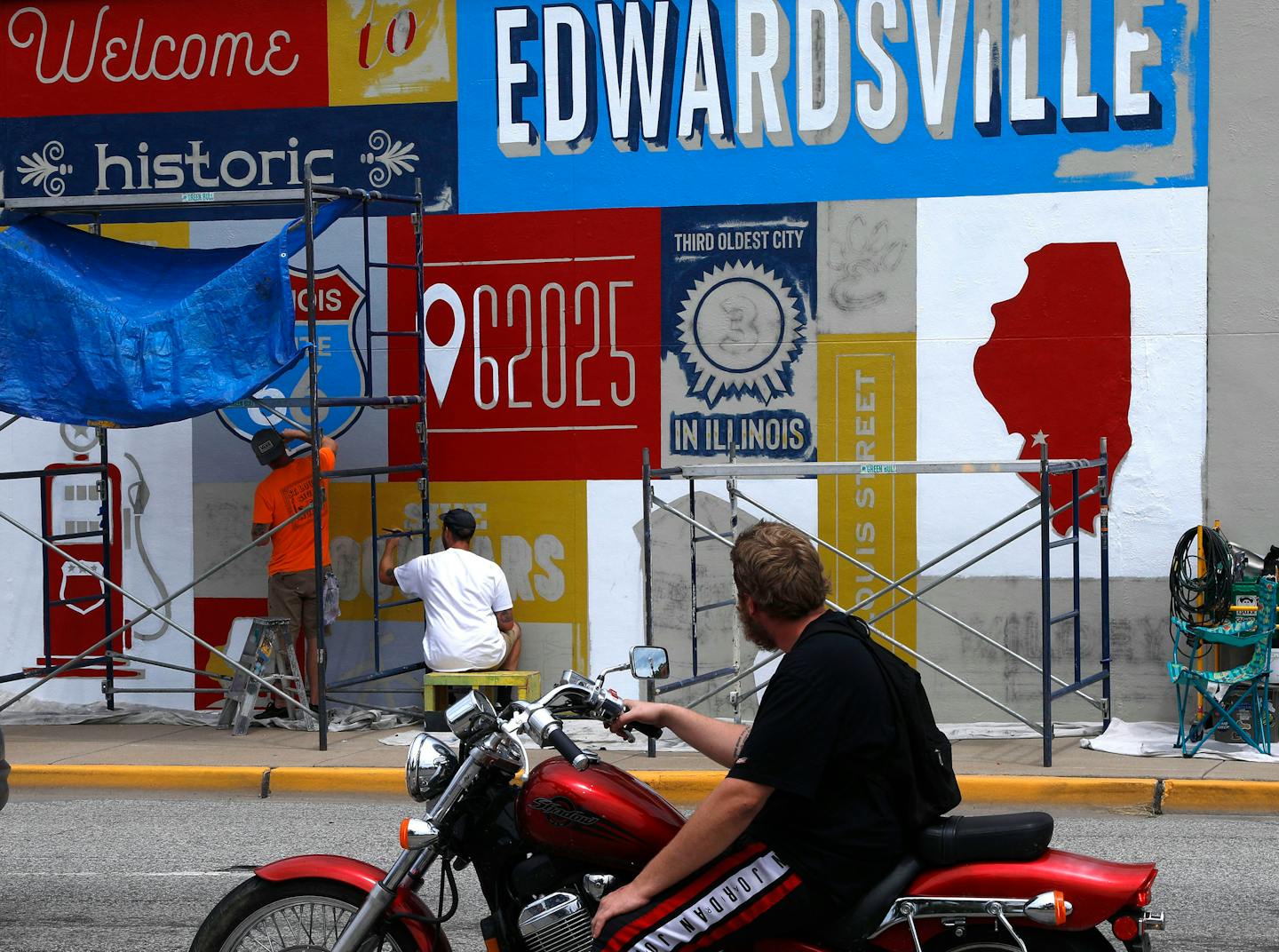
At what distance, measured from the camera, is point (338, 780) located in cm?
973

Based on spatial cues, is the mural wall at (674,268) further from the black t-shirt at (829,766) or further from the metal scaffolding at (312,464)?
the black t-shirt at (829,766)

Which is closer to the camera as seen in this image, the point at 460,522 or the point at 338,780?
the point at 338,780

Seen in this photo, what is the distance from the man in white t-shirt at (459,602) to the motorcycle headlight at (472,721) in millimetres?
6625

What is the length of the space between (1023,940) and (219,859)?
5.11m

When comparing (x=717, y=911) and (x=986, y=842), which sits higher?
(x=986, y=842)

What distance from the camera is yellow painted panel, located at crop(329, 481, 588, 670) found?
39.3 ft

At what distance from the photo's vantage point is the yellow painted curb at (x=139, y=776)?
9.87m

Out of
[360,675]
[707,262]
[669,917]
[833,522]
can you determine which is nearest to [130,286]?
[360,675]

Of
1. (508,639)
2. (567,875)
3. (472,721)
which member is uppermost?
(472,721)

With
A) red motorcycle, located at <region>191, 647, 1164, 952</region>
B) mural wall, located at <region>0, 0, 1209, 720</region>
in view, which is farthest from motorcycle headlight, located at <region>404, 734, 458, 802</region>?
mural wall, located at <region>0, 0, 1209, 720</region>

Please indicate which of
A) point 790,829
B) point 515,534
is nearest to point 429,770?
point 790,829

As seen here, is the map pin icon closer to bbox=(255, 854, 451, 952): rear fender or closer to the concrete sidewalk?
the concrete sidewalk

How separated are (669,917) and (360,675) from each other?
27.8 ft

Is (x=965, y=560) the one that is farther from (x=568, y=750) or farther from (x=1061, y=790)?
(x=568, y=750)
